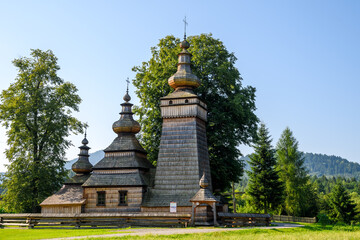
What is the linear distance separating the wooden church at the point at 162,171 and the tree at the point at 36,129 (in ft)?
14.4

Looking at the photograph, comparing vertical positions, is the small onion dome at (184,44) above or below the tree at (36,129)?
above

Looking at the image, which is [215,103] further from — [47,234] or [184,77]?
[47,234]

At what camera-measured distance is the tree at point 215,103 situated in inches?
1367

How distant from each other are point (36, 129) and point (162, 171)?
1487 centimetres

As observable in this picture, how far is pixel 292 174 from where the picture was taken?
4806 centimetres

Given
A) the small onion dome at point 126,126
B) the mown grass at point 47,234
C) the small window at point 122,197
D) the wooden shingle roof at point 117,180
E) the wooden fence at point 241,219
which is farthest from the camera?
the small onion dome at point 126,126

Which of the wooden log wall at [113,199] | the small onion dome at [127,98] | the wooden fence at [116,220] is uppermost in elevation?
the small onion dome at [127,98]

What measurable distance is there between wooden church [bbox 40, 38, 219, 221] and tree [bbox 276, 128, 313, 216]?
1998 centimetres

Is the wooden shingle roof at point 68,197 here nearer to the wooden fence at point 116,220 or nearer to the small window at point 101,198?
the small window at point 101,198

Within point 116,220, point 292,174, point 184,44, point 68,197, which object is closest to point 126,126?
point 68,197

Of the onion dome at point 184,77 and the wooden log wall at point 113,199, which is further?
the onion dome at point 184,77

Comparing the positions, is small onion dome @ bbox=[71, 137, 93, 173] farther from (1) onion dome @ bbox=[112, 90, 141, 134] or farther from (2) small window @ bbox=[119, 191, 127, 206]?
(2) small window @ bbox=[119, 191, 127, 206]

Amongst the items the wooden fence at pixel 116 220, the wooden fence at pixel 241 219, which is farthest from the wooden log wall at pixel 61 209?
the wooden fence at pixel 241 219

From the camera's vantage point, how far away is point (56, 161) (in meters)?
38.2
